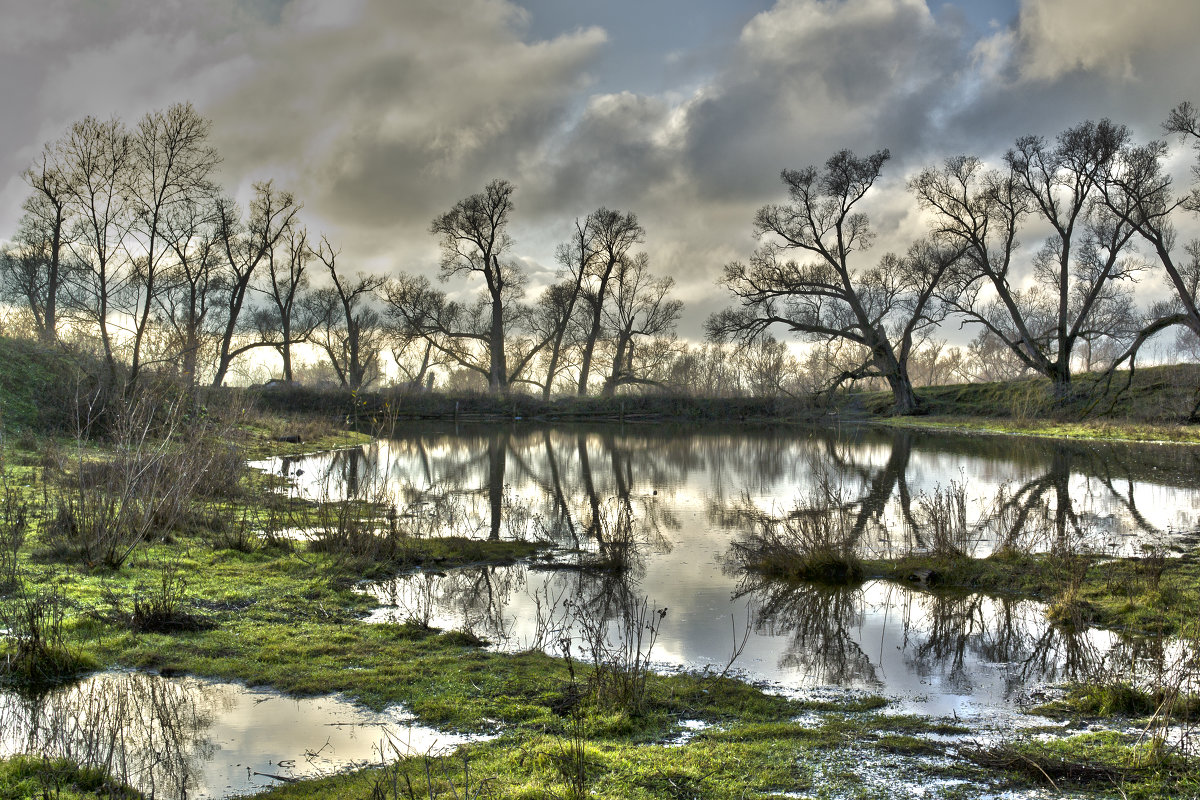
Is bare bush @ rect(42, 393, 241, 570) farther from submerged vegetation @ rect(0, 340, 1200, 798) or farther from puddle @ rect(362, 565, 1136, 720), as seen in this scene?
puddle @ rect(362, 565, 1136, 720)

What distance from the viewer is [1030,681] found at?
240 inches

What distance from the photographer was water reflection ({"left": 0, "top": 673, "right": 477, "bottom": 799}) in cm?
432

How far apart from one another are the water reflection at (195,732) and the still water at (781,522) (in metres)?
2.04

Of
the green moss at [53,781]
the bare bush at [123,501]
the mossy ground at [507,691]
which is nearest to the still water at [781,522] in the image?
the mossy ground at [507,691]

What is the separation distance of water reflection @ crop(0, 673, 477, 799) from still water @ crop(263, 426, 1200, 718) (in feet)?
6.70

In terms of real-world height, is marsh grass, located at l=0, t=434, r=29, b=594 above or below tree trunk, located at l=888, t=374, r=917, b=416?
below

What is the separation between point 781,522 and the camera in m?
12.7

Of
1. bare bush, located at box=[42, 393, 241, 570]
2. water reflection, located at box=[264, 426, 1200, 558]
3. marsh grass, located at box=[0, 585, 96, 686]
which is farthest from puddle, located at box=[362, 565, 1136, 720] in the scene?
bare bush, located at box=[42, 393, 241, 570]

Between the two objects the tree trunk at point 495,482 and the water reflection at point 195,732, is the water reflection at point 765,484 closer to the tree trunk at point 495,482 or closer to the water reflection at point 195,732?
the tree trunk at point 495,482

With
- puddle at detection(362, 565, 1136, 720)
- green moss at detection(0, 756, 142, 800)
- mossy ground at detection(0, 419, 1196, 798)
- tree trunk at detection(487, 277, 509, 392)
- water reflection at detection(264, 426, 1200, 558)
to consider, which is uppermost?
tree trunk at detection(487, 277, 509, 392)

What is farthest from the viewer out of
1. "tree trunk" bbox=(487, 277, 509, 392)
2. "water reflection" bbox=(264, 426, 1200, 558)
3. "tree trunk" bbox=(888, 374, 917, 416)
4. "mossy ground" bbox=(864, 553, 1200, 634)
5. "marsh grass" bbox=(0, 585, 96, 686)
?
"tree trunk" bbox=(487, 277, 509, 392)

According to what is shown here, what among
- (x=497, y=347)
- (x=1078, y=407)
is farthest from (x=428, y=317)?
(x=1078, y=407)

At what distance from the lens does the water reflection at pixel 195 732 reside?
4.32 meters

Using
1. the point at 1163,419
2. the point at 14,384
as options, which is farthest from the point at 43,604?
the point at 1163,419
